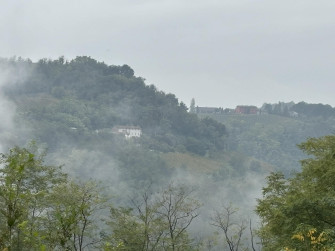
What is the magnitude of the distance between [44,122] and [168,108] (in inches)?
2149

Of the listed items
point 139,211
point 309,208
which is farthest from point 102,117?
point 309,208

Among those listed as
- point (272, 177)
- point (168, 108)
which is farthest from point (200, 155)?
point (272, 177)

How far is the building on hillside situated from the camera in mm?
183000

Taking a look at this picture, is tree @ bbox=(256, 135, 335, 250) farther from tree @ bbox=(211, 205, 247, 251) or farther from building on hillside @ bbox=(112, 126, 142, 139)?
building on hillside @ bbox=(112, 126, 142, 139)

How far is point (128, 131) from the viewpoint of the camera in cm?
18412

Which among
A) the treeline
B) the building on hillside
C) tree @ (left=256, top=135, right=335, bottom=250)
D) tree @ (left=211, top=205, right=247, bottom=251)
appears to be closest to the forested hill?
the building on hillside

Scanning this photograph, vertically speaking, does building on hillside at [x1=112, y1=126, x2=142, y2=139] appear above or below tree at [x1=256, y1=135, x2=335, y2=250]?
below

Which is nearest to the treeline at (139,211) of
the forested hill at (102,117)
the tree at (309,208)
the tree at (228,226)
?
the tree at (309,208)

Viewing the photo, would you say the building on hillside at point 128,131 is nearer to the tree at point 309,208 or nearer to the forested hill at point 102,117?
the forested hill at point 102,117

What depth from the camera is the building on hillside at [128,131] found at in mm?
183000

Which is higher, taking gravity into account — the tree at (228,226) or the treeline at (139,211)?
the treeline at (139,211)

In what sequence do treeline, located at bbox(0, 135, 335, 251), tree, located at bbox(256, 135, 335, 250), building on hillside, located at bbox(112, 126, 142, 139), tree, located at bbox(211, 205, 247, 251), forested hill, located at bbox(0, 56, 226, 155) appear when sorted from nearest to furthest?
treeline, located at bbox(0, 135, 335, 251), tree, located at bbox(256, 135, 335, 250), tree, located at bbox(211, 205, 247, 251), forested hill, located at bbox(0, 56, 226, 155), building on hillside, located at bbox(112, 126, 142, 139)

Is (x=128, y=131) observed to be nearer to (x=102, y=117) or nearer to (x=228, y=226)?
(x=102, y=117)

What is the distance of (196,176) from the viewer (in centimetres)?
16012
